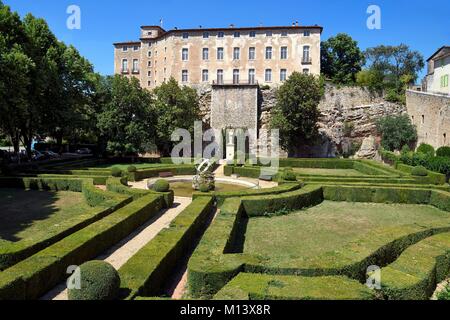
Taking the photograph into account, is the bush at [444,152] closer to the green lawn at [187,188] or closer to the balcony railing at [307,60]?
the green lawn at [187,188]

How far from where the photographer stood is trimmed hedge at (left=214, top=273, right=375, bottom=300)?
669 centimetres

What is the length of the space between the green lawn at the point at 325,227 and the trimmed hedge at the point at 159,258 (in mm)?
1974

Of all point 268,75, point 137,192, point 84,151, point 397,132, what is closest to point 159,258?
point 137,192

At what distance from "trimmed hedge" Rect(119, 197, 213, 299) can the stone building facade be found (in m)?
35.1

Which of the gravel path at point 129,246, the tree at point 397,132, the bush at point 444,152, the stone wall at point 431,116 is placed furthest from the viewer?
the tree at point 397,132

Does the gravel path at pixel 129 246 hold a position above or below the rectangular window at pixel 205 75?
below

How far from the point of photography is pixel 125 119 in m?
35.2

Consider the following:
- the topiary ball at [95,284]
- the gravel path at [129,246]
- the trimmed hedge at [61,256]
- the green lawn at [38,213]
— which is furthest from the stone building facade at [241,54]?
the topiary ball at [95,284]

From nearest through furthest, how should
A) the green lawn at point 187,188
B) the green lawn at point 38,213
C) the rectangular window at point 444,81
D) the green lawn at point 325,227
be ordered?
the green lawn at point 325,227 < the green lawn at point 38,213 < the green lawn at point 187,188 < the rectangular window at point 444,81

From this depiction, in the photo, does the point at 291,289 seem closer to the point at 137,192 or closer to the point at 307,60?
the point at 137,192

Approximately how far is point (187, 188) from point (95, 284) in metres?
16.2

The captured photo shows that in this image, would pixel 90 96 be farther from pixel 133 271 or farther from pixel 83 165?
pixel 133 271

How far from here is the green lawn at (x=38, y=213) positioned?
1189 centimetres

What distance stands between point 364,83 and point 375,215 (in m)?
31.5
